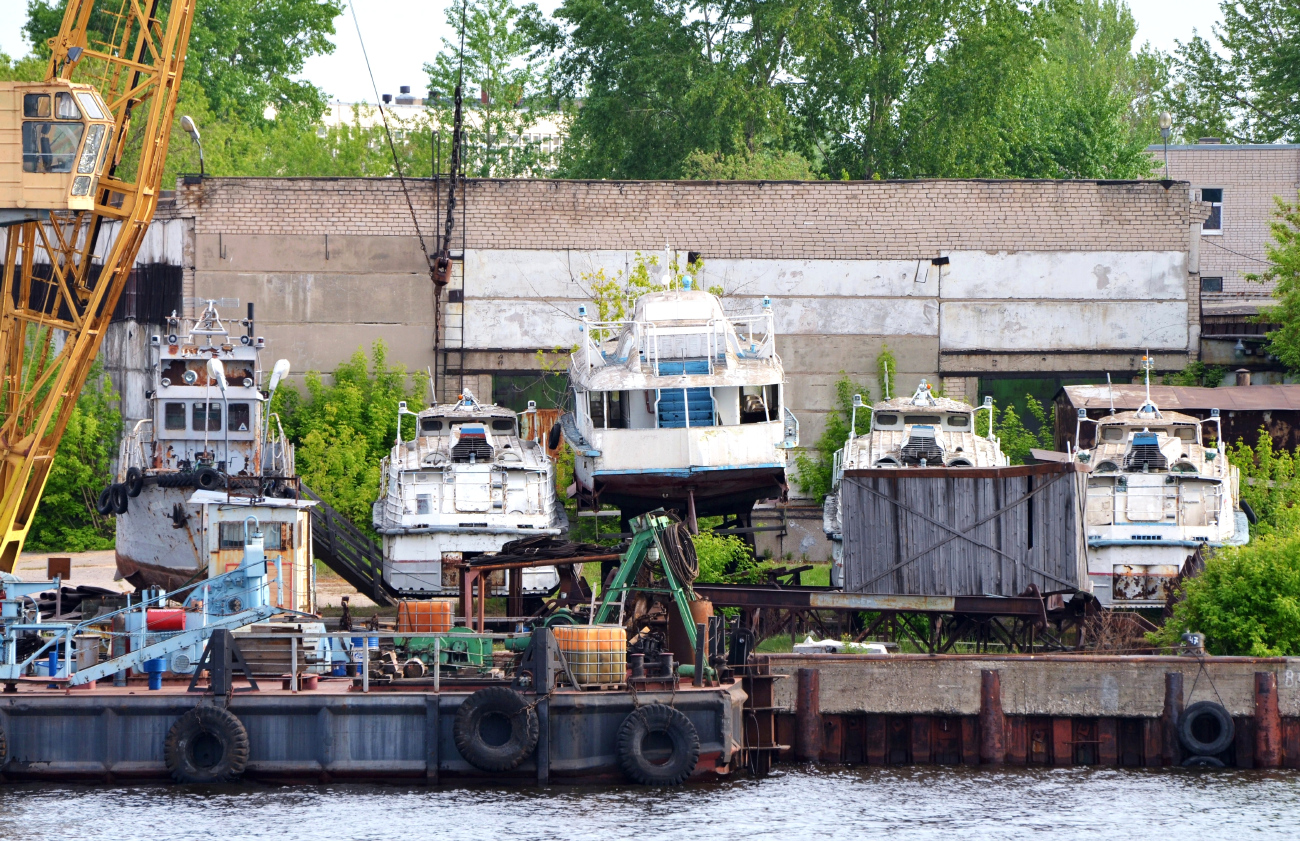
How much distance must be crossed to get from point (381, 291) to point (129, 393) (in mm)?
6413

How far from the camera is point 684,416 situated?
38.9m

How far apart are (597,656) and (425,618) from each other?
136 inches

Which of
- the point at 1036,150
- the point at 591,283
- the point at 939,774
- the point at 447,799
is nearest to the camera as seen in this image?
the point at 447,799

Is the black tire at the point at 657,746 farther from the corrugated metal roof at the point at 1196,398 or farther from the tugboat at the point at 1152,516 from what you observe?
the corrugated metal roof at the point at 1196,398

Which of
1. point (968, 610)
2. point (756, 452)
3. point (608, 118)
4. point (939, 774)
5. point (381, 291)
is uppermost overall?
point (608, 118)

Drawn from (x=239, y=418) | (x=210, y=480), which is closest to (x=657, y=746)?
(x=210, y=480)

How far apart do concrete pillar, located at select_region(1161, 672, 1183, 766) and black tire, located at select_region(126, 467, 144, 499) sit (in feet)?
58.2

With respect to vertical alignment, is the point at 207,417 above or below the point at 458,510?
above

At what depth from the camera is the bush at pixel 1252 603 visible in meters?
31.4

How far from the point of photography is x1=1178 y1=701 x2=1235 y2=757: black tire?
3023 centimetres

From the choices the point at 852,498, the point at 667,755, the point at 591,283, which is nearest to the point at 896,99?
the point at 591,283

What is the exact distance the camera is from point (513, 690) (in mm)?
27938

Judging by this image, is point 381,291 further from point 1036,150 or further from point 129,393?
point 1036,150

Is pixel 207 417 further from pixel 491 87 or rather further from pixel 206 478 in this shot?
pixel 491 87
